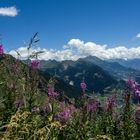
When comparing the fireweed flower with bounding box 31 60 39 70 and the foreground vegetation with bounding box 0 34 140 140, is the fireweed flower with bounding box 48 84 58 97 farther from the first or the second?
the fireweed flower with bounding box 31 60 39 70

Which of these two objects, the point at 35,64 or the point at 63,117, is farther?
the point at 63,117

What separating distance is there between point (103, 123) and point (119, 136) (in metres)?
2.21

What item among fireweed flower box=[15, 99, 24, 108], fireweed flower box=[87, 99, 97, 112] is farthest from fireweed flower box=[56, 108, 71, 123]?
fireweed flower box=[87, 99, 97, 112]

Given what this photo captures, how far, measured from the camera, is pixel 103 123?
46.1 ft

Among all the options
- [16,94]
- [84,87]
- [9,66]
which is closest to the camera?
[9,66]

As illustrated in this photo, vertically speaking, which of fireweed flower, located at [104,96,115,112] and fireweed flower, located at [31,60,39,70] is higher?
fireweed flower, located at [31,60,39,70]

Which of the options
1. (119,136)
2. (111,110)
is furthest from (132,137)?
(111,110)

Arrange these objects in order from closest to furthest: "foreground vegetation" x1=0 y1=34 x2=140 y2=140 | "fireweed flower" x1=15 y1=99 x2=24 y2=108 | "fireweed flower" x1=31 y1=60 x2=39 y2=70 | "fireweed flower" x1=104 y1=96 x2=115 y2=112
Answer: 1. "foreground vegetation" x1=0 y1=34 x2=140 y2=140
2. "fireweed flower" x1=31 y1=60 x2=39 y2=70
3. "fireweed flower" x1=15 y1=99 x2=24 y2=108
4. "fireweed flower" x1=104 y1=96 x2=115 y2=112

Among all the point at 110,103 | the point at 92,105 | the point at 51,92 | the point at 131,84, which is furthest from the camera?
the point at 92,105

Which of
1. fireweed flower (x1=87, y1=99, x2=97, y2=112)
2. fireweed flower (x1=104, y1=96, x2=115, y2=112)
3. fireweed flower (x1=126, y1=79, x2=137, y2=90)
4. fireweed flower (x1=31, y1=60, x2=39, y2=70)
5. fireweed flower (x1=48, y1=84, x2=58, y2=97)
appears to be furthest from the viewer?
fireweed flower (x1=87, y1=99, x2=97, y2=112)

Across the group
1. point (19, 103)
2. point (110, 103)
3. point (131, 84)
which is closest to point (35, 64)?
point (19, 103)

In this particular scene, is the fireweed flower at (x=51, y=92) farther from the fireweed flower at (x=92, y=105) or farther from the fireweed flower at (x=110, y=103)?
the fireweed flower at (x=92, y=105)

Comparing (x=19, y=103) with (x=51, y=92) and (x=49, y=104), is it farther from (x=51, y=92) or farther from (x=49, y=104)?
(x=51, y=92)

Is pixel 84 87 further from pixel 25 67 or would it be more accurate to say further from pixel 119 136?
pixel 25 67
